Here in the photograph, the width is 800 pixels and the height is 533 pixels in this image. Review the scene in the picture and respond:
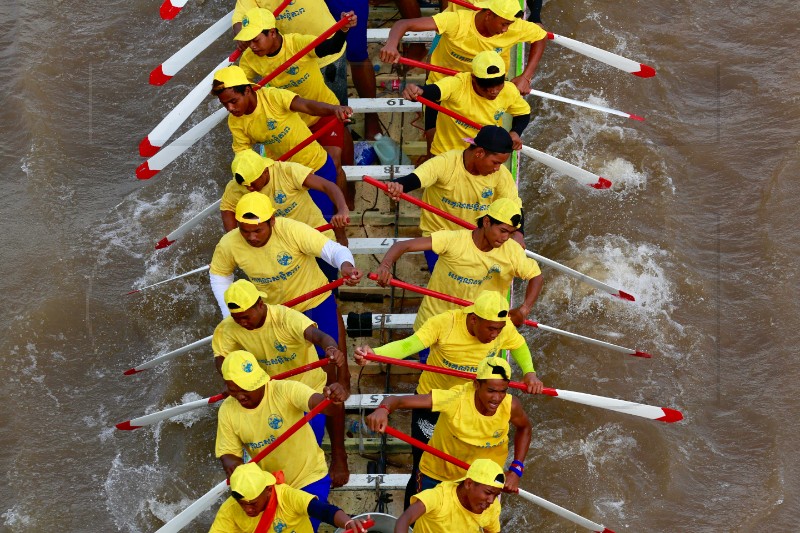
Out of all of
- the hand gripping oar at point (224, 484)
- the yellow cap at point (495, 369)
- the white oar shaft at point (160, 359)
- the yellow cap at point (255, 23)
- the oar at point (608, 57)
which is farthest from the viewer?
the oar at point (608, 57)

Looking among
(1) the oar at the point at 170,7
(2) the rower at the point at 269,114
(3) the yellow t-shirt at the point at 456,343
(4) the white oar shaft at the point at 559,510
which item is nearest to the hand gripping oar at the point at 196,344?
(3) the yellow t-shirt at the point at 456,343

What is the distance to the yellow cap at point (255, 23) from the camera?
28.5ft

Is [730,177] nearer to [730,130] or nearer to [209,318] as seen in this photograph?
[730,130]

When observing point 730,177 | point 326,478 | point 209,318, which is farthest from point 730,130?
point 326,478

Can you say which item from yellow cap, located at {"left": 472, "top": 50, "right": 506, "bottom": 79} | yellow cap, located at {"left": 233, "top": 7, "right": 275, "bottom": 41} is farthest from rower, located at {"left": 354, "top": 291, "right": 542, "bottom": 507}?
yellow cap, located at {"left": 233, "top": 7, "right": 275, "bottom": 41}

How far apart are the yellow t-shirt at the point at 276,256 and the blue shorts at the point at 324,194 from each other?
1040 millimetres

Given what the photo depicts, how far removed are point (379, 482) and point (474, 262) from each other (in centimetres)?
144

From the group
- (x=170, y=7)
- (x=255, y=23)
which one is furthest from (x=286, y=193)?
(x=170, y=7)

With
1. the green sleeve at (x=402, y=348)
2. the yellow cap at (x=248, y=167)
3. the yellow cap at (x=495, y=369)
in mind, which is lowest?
the green sleeve at (x=402, y=348)

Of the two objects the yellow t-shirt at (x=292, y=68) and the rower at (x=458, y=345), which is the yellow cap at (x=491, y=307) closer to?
the rower at (x=458, y=345)

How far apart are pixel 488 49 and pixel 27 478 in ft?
13.9

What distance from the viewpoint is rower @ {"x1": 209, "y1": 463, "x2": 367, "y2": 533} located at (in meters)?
6.68

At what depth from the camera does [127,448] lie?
9.44 metres

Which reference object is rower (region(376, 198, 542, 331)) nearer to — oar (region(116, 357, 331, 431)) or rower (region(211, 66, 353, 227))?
oar (region(116, 357, 331, 431))
